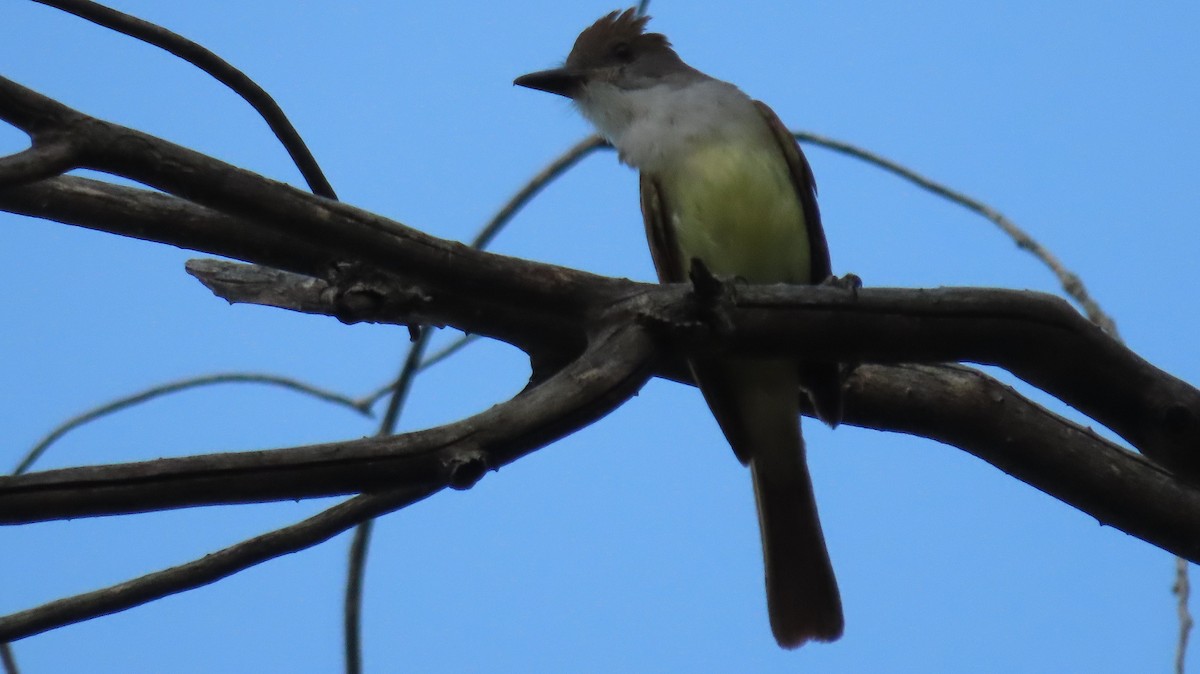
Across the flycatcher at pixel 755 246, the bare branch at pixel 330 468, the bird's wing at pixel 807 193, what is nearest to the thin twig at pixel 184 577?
the bare branch at pixel 330 468

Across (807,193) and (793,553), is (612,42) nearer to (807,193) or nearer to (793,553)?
(807,193)

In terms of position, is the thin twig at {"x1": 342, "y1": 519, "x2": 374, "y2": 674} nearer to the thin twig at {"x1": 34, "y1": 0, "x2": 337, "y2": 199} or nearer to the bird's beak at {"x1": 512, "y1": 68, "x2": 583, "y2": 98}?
the thin twig at {"x1": 34, "y1": 0, "x2": 337, "y2": 199}

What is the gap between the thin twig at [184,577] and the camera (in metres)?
2.27

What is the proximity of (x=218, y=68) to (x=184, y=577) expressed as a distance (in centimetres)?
101

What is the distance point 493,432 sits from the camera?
89.2 inches

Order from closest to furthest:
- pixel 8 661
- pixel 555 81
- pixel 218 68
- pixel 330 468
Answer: pixel 330 468
pixel 218 68
pixel 8 661
pixel 555 81

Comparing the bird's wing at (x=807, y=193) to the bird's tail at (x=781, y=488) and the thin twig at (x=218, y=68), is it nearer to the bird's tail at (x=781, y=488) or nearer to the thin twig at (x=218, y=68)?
the bird's tail at (x=781, y=488)

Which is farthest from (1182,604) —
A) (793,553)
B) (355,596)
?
(355,596)

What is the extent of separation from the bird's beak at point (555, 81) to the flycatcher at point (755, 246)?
194 mm

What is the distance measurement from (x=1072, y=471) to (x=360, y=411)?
7.73ft

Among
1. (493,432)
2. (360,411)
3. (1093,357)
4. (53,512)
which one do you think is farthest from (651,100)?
(53,512)

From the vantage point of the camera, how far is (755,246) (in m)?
4.04

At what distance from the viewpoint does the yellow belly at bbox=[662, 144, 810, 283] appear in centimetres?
402

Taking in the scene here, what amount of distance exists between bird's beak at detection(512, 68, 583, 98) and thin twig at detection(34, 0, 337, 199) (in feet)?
6.06
